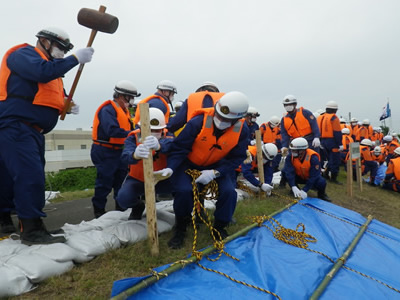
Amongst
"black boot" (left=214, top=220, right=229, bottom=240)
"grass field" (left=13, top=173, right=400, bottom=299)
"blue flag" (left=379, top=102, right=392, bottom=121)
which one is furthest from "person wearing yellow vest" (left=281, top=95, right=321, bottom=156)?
"blue flag" (left=379, top=102, right=392, bottom=121)

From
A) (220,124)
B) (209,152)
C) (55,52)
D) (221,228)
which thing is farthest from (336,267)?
(55,52)

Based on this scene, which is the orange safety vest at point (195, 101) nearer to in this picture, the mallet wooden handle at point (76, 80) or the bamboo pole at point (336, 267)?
the mallet wooden handle at point (76, 80)

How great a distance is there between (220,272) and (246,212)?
1.80 metres

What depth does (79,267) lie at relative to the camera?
86.9 inches

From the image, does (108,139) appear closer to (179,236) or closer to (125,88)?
(125,88)

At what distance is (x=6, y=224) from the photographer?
284 cm

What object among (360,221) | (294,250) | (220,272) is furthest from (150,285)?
(360,221)

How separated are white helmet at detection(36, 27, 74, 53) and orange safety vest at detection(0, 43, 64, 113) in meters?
0.18

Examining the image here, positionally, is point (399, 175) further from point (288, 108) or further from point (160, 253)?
point (160, 253)

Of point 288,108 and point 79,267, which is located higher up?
point 288,108

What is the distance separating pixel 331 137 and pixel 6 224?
7.42 meters

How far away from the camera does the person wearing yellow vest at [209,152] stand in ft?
8.71

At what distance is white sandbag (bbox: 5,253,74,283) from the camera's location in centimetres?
190

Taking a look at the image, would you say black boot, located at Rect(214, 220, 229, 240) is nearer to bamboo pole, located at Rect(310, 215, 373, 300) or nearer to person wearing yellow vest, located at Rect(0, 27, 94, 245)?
bamboo pole, located at Rect(310, 215, 373, 300)
